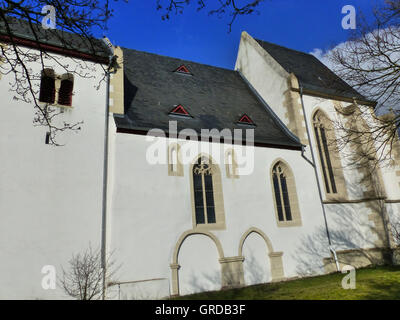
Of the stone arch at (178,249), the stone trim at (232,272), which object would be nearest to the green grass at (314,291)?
the stone trim at (232,272)

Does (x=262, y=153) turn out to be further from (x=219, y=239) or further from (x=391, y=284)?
(x=391, y=284)

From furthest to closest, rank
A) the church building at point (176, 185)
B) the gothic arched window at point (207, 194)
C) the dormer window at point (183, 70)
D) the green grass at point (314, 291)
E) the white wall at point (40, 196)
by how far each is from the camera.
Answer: the dormer window at point (183, 70), the gothic arched window at point (207, 194), the church building at point (176, 185), the white wall at point (40, 196), the green grass at point (314, 291)

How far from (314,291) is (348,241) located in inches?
196

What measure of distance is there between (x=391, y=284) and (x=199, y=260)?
4.81m

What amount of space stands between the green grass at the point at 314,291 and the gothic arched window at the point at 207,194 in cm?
195

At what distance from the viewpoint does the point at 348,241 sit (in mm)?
10688

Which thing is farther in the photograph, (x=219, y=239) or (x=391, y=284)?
(x=219, y=239)

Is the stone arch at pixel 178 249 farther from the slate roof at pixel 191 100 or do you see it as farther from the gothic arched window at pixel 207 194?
the slate roof at pixel 191 100

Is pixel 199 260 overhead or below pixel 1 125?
below

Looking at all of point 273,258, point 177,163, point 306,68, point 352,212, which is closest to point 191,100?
point 177,163

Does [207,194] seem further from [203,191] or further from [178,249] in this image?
[178,249]

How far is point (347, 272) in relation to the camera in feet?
32.3

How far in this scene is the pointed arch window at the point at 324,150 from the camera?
11398mm

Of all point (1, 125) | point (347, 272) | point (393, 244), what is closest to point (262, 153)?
point (347, 272)
